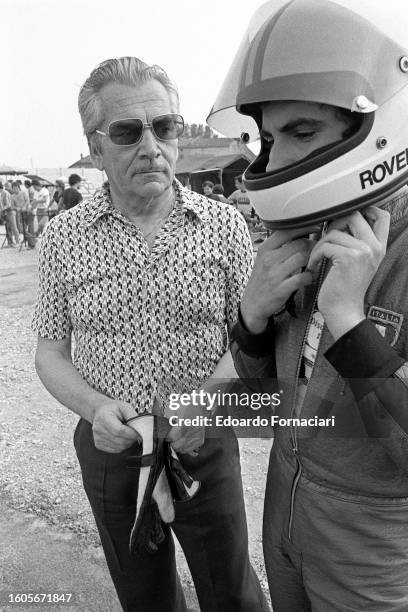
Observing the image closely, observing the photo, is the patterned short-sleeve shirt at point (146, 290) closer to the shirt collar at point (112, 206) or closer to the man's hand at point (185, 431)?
the shirt collar at point (112, 206)

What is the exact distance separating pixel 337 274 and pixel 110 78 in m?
1.05

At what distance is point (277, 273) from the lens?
3.91ft

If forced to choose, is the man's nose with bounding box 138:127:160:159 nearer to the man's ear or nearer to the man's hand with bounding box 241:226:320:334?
the man's ear

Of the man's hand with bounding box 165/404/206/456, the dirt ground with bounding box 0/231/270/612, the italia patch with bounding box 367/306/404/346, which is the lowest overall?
the dirt ground with bounding box 0/231/270/612

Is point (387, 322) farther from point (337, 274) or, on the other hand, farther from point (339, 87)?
point (339, 87)

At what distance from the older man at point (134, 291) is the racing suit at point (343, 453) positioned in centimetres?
36

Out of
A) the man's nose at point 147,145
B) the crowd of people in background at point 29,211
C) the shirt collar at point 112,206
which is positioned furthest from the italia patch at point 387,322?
the crowd of people in background at point 29,211

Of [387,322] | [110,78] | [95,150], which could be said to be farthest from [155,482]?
[110,78]

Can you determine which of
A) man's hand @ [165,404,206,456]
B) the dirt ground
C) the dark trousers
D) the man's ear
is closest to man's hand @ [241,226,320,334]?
man's hand @ [165,404,206,456]

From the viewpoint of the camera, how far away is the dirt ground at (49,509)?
2.58m

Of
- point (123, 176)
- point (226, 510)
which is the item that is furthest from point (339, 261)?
point (226, 510)

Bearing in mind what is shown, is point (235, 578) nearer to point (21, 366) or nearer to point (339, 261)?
point (339, 261)

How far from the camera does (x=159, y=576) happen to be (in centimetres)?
195

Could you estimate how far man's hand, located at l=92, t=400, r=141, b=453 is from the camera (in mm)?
1574
